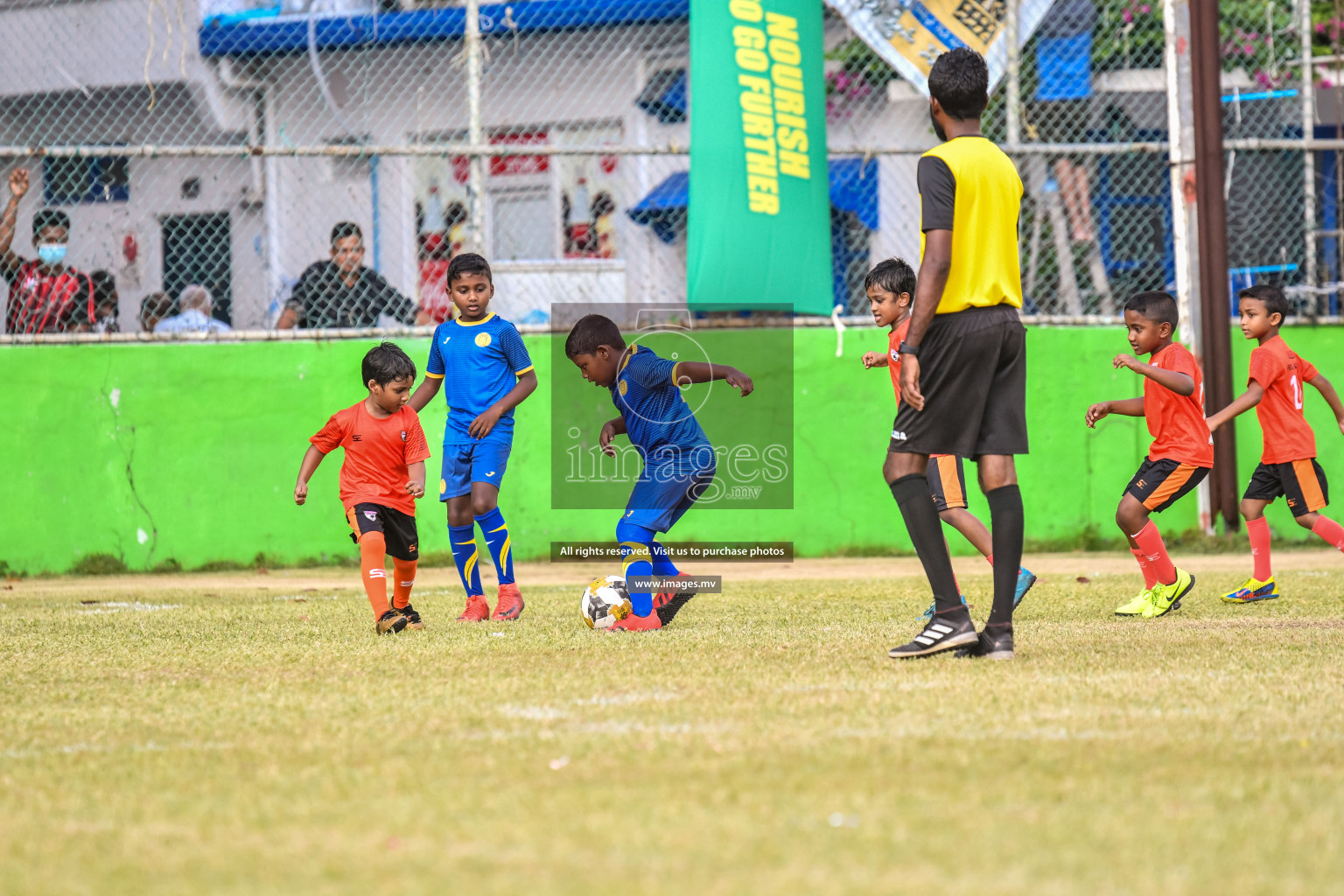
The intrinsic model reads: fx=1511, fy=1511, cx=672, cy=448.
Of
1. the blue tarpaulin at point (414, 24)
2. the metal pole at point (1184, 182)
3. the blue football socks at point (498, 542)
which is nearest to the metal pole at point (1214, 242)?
the metal pole at point (1184, 182)

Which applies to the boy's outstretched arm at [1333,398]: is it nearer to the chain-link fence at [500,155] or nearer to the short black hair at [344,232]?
the chain-link fence at [500,155]

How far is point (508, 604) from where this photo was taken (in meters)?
7.11

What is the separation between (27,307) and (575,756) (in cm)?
869

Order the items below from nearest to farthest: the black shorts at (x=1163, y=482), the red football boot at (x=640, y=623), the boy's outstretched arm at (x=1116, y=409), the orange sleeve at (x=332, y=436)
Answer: the red football boot at (x=640, y=623)
the orange sleeve at (x=332, y=436)
the boy's outstretched arm at (x=1116, y=409)
the black shorts at (x=1163, y=482)

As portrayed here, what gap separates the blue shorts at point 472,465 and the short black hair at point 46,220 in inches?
214

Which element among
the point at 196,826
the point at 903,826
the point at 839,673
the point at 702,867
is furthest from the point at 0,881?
the point at 839,673

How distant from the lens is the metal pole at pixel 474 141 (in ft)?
35.1

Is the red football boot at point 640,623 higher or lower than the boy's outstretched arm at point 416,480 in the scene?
lower

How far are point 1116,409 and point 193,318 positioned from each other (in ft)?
22.5

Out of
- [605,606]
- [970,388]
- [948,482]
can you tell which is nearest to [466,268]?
[605,606]

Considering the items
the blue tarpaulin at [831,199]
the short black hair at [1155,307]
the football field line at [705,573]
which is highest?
the blue tarpaulin at [831,199]

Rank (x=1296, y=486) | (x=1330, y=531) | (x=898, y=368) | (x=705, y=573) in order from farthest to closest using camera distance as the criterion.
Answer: (x=705, y=573) < (x=1296, y=486) < (x=1330, y=531) < (x=898, y=368)

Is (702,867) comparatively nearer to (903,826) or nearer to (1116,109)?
(903,826)

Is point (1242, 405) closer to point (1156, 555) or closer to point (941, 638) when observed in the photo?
point (1156, 555)
